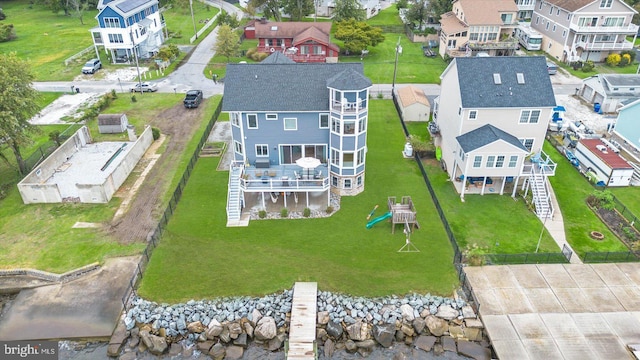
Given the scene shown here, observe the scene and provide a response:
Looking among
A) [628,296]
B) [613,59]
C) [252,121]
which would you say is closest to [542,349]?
[628,296]

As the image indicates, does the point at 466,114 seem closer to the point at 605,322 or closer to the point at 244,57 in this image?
the point at 605,322

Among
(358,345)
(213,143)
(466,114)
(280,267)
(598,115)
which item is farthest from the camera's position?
(598,115)

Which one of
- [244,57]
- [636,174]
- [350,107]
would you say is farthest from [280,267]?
[244,57]

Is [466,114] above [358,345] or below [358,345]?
above

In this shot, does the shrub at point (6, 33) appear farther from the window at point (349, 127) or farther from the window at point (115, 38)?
the window at point (349, 127)

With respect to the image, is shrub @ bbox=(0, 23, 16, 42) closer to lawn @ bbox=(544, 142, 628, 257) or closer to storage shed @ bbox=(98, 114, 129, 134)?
storage shed @ bbox=(98, 114, 129, 134)

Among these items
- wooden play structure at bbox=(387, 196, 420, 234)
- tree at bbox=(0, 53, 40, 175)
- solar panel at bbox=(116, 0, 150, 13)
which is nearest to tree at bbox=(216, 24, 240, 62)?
solar panel at bbox=(116, 0, 150, 13)

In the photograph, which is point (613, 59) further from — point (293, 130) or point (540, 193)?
point (293, 130)
